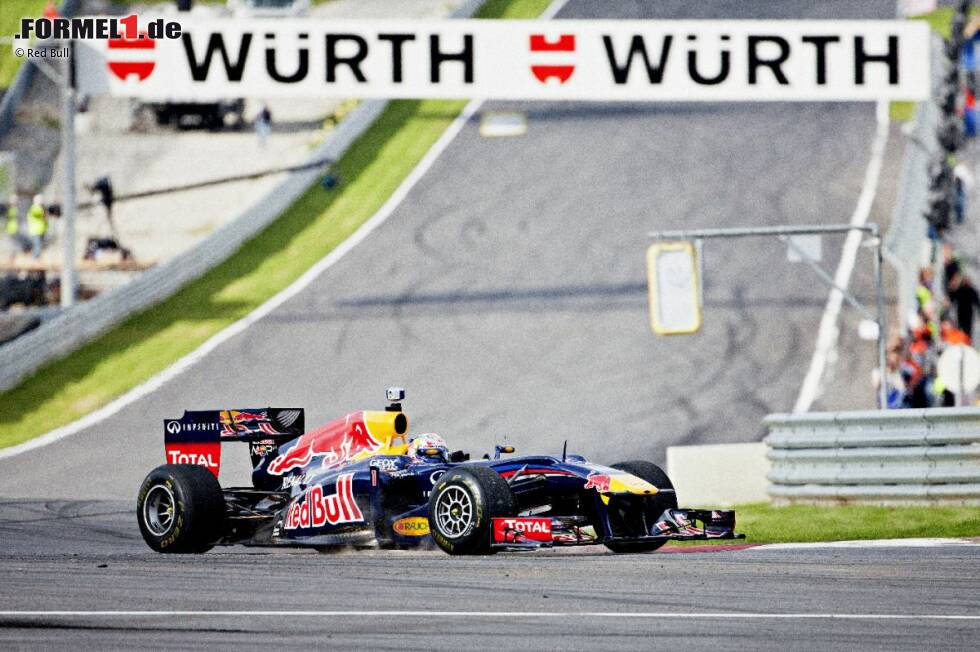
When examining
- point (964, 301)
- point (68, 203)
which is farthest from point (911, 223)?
point (68, 203)

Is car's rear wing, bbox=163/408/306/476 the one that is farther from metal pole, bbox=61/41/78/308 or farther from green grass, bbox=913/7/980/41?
green grass, bbox=913/7/980/41

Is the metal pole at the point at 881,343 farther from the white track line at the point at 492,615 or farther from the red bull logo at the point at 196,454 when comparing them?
the white track line at the point at 492,615

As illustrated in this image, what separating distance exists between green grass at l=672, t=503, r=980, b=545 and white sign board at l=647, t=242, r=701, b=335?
7.02 metres

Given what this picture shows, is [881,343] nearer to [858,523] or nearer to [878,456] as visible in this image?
[878,456]

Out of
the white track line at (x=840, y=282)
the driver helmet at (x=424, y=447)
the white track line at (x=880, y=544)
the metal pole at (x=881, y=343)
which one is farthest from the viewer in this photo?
the white track line at (x=840, y=282)

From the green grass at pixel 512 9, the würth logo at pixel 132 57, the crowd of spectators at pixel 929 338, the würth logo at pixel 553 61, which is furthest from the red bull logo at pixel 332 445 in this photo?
the green grass at pixel 512 9

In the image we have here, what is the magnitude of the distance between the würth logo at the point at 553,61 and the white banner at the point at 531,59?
2 centimetres

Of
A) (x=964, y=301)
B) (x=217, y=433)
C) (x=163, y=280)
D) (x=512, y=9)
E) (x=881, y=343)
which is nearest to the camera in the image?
(x=217, y=433)

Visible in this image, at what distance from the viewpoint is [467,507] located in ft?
37.3

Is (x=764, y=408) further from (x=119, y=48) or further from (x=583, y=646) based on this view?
(x=583, y=646)

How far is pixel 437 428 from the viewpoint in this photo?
2456cm

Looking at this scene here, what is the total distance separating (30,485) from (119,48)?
11101 millimetres

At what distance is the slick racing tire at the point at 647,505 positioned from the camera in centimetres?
1216

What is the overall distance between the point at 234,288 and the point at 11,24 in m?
25.9
